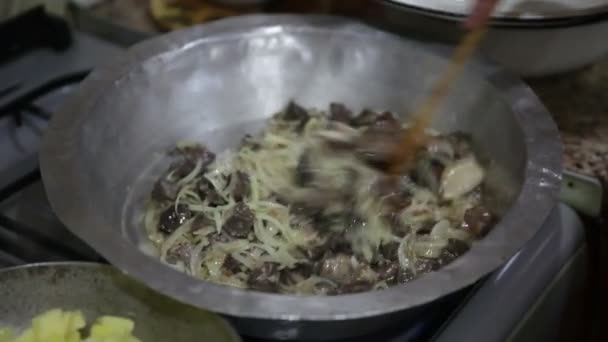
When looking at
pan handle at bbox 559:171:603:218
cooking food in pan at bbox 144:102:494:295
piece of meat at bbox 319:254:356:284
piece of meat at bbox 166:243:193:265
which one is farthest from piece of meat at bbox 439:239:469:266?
piece of meat at bbox 166:243:193:265

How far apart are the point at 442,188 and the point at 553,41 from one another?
281mm

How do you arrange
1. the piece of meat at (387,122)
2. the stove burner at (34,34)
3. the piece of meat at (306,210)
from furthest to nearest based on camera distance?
the stove burner at (34,34) → the piece of meat at (387,122) → the piece of meat at (306,210)

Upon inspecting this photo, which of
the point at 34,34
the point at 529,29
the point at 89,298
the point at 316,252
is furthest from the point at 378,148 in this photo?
the point at 34,34

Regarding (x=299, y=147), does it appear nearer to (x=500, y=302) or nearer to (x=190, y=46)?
(x=190, y=46)

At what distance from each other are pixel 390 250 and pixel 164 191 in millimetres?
334

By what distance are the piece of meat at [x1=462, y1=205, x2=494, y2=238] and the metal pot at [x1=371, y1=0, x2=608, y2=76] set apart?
0.89ft

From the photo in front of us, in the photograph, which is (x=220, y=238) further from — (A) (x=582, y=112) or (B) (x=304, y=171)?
(A) (x=582, y=112)

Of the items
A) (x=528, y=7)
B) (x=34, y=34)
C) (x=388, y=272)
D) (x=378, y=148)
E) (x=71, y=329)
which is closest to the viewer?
(x=71, y=329)

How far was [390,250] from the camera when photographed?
2.99 feet

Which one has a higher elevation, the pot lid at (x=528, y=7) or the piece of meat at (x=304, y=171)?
the pot lid at (x=528, y=7)

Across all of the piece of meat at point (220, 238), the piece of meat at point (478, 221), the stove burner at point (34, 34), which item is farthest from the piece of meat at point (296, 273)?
the stove burner at point (34, 34)

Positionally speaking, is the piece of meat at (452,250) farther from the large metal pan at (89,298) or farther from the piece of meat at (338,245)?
the large metal pan at (89,298)

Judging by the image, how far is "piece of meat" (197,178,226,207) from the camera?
101 cm

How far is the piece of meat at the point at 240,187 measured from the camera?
102 cm
